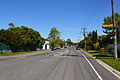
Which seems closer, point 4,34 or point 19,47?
point 4,34

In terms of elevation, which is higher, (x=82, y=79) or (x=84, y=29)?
(x=84, y=29)

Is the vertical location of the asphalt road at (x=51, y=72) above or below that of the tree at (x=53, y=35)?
below

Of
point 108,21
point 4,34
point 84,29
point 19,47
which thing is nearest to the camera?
point 4,34

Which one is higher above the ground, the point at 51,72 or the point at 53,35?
the point at 53,35

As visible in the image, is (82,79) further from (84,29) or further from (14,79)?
(84,29)

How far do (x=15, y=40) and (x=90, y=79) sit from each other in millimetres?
37295

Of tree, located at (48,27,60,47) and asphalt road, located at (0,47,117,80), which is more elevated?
tree, located at (48,27,60,47)

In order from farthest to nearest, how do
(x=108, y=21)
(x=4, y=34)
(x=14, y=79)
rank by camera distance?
(x=108, y=21) → (x=4, y=34) → (x=14, y=79)

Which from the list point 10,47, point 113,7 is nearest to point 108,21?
point 113,7

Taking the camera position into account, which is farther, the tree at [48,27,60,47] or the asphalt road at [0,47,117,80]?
the tree at [48,27,60,47]

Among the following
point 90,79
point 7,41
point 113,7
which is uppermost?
point 113,7

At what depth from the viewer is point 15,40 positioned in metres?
44.0

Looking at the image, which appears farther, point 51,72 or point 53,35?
point 53,35

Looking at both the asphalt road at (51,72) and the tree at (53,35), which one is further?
the tree at (53,35)
